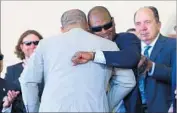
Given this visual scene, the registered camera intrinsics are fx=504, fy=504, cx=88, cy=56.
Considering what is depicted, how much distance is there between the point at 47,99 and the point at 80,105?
0.64 feet

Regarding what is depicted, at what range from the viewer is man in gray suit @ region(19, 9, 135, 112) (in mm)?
2857

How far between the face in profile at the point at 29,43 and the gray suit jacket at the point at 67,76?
4.67 ft

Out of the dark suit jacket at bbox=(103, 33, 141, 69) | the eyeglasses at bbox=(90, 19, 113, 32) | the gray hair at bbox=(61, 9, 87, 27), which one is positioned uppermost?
the gray hair at bbox=(61, 9, 87, 27)

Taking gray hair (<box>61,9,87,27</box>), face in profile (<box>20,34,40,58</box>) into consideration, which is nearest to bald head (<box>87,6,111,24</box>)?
gray hair (<box>61,9,87,27</box>)

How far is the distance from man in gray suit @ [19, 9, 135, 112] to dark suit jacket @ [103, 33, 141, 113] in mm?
58

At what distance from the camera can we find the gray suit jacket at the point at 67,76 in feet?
9.37

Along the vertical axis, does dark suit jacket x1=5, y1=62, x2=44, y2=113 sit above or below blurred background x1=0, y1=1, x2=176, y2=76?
below

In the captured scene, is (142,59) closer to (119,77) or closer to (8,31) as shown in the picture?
(119,77)

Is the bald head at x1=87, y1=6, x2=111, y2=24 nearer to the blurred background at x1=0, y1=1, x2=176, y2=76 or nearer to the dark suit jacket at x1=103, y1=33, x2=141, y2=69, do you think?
the dark suit jacket at x1=103, y1=33, x2=141, y2=69

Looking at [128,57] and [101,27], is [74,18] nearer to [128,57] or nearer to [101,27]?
[101,27]

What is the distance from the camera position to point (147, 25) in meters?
3.95

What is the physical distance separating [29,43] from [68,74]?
1.62 meters

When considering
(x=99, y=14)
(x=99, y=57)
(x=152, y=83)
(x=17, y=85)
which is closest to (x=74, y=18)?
(x=99, y=14)

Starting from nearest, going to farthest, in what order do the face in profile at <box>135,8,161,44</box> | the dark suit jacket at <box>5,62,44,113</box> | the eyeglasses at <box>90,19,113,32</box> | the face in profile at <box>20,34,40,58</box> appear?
the eyeglasses at <box>90,19,113,32</box> → the dark suit jacket at <box>5,62,44,113</box> → the face in profile at <box>135,8,161,44</box> → the face in profile at <box>20,34,40,58</box>
